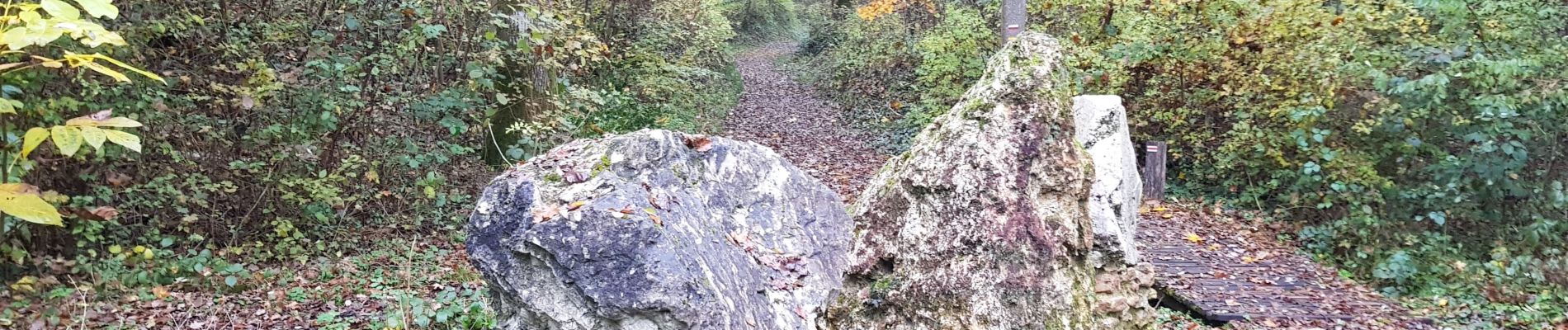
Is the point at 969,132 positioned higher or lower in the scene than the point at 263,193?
higher

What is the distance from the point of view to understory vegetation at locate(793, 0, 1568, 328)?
7.91m

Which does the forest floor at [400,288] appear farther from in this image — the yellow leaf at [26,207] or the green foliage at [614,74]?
the yellow leaf at [26,207]

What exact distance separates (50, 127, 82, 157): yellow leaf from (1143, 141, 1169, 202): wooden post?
34.5 ft

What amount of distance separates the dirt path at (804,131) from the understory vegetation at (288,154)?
4270 millimetres

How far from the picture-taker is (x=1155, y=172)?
10.3 meters

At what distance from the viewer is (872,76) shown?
17.2m

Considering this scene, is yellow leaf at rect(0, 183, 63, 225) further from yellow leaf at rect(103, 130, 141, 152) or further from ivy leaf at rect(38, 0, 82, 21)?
ivy leaf at rect(38, 0, 82, 21)

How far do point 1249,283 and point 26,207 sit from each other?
26.7 ft

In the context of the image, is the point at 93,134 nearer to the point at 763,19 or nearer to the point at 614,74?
the point at 614,74

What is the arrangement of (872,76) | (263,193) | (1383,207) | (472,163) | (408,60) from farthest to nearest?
(872,76), (1383,207), (472,163), (408,60), (263,193)

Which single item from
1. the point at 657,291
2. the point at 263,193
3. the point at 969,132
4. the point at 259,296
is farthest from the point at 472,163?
the point at 969,132

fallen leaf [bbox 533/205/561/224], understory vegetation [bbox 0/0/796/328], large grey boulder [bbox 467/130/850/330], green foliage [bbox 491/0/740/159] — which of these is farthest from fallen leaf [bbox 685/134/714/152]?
green foliage [bbox 491/0/740/159]

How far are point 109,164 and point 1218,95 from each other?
10828 millimetres

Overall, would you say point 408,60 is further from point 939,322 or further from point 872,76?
point 872,76
